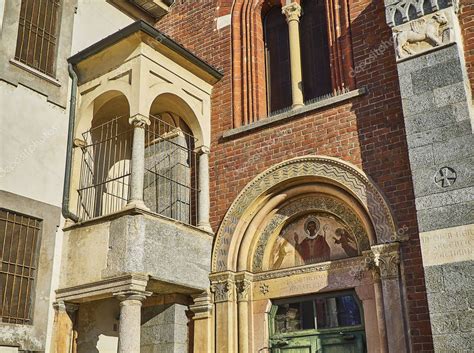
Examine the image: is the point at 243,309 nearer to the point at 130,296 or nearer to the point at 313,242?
the point at 313,242

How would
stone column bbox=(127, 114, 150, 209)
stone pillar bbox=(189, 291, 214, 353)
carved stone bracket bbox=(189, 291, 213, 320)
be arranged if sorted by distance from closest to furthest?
stone column bbox=(127, 114, 150, 209) → stone pillar bbox=(189, 291, 214, 353) → carved stone bracket bbox=(189, 291, 213, 320)

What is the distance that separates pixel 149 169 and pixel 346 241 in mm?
4033

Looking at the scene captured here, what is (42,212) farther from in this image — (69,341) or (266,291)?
(266,291)

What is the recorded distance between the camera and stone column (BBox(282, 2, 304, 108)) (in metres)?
10.3

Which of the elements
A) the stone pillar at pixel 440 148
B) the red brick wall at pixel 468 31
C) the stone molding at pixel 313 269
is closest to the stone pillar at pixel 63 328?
the stone molding at pixel 313 269

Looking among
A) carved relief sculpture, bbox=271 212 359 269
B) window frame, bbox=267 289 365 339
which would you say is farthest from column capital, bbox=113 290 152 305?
carved relief sculpture, bbox=271 212 359 269

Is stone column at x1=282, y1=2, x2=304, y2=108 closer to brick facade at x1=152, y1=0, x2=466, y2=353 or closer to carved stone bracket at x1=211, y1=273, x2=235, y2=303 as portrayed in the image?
brick facade at x1=152, y1=0, x2=466, y2=353

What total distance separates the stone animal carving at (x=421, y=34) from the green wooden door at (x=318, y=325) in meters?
3.63

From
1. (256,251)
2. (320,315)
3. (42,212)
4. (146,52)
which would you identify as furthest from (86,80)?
(320,315)

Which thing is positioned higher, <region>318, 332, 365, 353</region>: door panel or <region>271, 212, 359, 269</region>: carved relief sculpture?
<region>271, 212, 359, 269</region>: carved relief sculpture

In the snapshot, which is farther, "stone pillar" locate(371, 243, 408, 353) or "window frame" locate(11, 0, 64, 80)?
"window frame" locate(11, 0, 64, 80)

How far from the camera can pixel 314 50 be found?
1075 cm

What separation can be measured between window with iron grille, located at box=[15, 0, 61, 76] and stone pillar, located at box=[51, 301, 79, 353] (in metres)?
3.88

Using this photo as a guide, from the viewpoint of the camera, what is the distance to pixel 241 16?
1152cm
